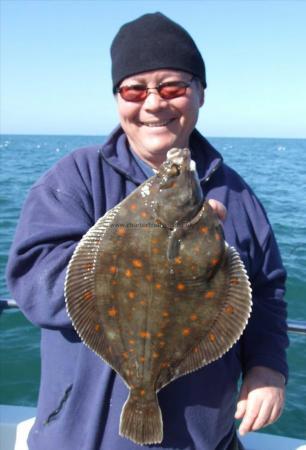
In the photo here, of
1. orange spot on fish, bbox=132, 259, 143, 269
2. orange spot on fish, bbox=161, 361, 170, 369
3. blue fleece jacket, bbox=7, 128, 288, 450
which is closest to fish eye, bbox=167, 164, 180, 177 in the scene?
orange spot on fish, bbox=132, 259, 143, 269

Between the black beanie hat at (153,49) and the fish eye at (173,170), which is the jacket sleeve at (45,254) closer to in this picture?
the fish eye at (173,170)

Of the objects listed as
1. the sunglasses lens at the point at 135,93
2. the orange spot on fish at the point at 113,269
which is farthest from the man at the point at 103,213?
the orange spot on fish at the point at 113,269

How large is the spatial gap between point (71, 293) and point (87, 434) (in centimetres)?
81

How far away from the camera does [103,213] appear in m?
2.50

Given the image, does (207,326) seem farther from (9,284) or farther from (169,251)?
(9,284)

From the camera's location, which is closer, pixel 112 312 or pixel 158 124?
pixel 112 312

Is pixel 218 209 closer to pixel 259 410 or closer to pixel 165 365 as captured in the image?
pixel 165 365

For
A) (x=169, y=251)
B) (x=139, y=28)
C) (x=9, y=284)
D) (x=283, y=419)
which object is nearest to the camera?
(x=169, y=251)

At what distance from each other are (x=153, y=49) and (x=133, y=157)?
0.61 meters

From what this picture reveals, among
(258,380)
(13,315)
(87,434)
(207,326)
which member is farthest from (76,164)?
(13,315)

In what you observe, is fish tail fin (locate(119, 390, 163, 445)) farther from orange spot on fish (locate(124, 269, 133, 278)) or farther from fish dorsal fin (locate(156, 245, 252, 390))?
orange spot on fish (locate(124, 269, 133, 278))

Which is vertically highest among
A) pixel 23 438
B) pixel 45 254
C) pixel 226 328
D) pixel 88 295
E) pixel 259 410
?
pixel 45 254

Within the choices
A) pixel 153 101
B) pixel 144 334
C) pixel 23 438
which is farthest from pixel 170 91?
pixel 23 438

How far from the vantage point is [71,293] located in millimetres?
2078
